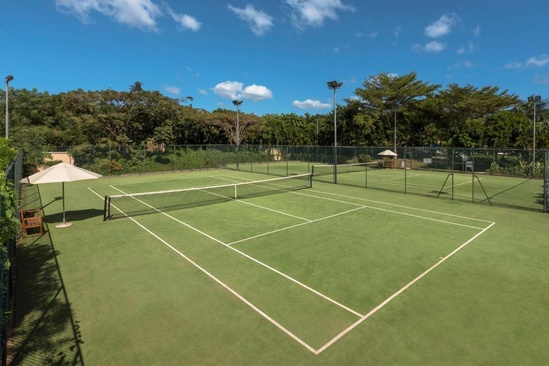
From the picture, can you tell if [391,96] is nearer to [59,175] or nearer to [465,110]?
[465,110]

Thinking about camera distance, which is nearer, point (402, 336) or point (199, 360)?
point (199, 360)

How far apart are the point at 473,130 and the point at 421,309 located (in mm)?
40371

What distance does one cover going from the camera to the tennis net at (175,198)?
46.7 ft

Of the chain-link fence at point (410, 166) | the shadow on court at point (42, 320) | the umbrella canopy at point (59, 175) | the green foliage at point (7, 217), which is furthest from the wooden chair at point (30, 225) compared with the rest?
the chain-link fence at point (410, 166)

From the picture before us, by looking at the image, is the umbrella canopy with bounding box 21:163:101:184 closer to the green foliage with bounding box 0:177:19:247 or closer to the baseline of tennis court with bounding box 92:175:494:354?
the baseline of tennis court with bounding box 92:175:494:354

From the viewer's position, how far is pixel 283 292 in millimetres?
6766

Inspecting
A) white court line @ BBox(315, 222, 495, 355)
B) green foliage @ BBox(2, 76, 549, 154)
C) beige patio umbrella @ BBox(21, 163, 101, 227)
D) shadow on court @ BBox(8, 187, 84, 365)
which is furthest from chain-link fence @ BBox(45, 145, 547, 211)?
shadow on court @ BBox(8, 187, 84, 365)

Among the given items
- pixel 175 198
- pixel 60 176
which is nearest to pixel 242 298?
pixel 60 176

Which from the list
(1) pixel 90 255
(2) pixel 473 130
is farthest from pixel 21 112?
(2) pixel 473 130

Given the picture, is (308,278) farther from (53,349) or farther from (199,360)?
(53,349)

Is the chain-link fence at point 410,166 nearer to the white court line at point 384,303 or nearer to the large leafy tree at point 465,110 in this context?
the large leafy tree at point 465,110

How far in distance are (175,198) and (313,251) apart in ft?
35.6

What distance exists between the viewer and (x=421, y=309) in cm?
608

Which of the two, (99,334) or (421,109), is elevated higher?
(421,109)
